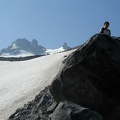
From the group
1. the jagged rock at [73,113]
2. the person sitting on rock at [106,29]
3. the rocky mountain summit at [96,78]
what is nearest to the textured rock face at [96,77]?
the rocky mountain summit at [96,78]

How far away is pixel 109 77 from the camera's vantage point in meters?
12.6

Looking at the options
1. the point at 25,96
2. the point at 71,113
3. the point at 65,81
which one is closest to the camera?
the point at 71,113

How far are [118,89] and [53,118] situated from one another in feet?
11.1

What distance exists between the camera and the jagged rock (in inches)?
416

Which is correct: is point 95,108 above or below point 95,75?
below

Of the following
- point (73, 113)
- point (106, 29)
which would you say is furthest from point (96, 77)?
point (106, 29)

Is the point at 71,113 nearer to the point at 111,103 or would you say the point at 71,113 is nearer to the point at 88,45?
the point at 111,103

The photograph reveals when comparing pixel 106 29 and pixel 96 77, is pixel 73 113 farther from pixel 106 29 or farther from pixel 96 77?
pixel 106 29

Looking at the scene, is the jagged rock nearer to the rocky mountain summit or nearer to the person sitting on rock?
the rocky mountain summit

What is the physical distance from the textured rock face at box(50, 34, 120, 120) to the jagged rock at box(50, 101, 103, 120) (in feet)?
5.24

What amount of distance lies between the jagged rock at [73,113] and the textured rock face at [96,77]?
5.24ft

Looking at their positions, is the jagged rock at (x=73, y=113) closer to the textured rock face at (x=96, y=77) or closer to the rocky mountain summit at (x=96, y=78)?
the rocky mountain summit at (x=96, y=78)

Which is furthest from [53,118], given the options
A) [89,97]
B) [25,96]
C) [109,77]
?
[25,96]

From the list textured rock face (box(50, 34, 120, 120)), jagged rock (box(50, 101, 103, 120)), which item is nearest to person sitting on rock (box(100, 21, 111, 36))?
A: textured rock face (box(50, 34, 120, 120))
